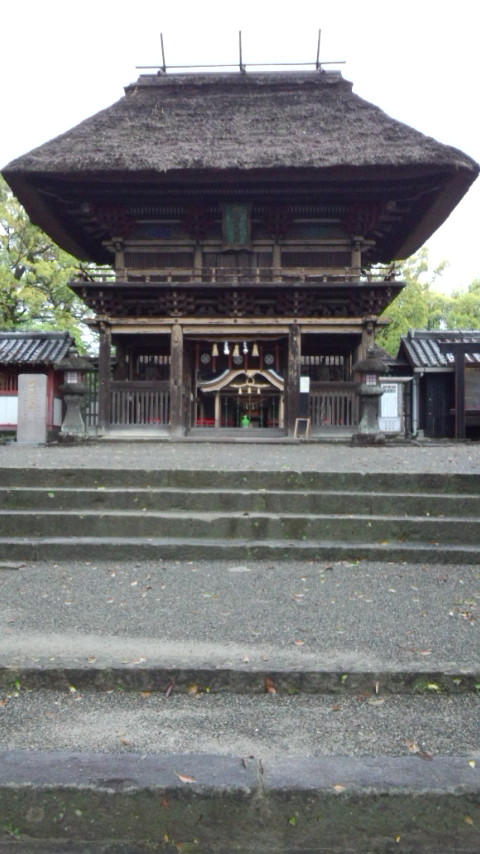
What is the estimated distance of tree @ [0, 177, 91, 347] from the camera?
2061cm

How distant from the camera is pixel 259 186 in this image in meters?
11.9

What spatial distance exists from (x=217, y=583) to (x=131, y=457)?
12.8 feet

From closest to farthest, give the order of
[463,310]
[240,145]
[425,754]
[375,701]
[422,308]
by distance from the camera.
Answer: [425,754]
[375,701]
[240,145]
[422,308]
[463,310]

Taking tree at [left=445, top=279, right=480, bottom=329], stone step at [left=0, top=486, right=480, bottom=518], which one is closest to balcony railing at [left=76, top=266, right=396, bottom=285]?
stone step at [left=0, top=486, right=480, bottom=518]

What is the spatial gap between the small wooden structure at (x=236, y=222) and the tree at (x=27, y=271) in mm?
7344

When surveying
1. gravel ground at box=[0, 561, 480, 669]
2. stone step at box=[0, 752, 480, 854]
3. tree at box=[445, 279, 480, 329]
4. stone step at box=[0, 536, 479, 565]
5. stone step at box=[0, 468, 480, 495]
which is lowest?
stone step at box=[0, 752, 480, 854]

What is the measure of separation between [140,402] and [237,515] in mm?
7649

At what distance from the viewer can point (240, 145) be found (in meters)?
12.1

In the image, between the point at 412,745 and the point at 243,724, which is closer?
the point at 412,745

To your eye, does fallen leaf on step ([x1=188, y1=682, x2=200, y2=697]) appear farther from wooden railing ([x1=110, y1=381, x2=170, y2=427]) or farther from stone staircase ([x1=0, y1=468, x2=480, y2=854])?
wooden railing ([x1=110, y1=381, x2=170, y2=427])

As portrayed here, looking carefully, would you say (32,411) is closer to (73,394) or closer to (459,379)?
(73,394)

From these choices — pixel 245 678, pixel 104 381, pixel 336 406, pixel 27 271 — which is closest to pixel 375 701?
pixel 245 678

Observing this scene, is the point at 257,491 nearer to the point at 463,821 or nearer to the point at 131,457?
the point at 131,457

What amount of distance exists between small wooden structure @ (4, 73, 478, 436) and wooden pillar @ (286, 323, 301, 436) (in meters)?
0.03
